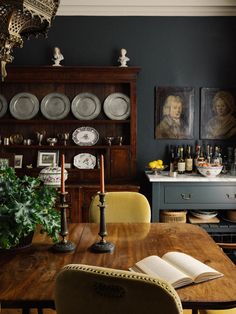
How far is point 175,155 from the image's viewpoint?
4.26 meters

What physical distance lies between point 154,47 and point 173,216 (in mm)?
1921

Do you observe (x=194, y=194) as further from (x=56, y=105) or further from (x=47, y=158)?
(x=56, y=105)

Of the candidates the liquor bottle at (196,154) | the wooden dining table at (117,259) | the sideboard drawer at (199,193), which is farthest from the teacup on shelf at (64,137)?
the wooden dining table at (117,259)

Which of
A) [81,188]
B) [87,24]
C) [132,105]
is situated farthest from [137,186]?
[87,24]

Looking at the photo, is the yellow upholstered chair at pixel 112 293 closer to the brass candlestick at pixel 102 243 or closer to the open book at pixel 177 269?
the open book at pixel 177 269

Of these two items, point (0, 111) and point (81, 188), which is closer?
point (81, 188)

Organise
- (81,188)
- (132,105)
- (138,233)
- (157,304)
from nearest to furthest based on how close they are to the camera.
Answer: (157,304) < (138,233) < (81,188) < (132,105)

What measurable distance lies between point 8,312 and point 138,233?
0.89 meters

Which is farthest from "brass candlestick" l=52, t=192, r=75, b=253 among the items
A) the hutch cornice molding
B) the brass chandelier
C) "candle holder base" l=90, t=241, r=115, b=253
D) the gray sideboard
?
the hutch cornice molding

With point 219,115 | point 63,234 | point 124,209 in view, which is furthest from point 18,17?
point 219,115

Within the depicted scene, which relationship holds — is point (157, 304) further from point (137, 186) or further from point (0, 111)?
point (0, 111)

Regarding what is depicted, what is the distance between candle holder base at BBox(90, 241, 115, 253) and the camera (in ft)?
5.82

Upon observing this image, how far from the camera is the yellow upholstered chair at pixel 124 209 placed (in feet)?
8.27

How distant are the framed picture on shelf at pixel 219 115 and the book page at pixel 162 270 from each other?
2.88 metres
